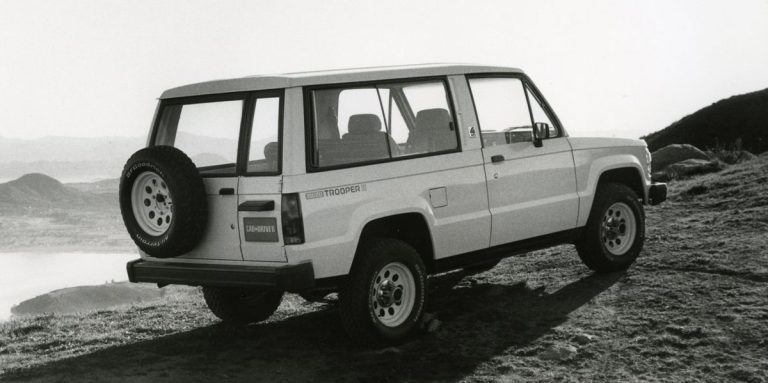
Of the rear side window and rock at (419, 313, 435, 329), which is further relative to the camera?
rock at (419, 313, 435, 329)

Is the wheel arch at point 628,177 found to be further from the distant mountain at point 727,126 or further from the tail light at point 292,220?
the distant mountain at point 727,126

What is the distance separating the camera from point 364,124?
6473 mm

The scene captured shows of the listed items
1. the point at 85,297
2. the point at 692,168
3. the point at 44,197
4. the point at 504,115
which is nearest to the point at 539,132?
the point at 504,115

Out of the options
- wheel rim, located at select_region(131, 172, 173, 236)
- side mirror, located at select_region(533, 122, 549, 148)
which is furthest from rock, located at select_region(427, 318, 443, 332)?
wheel rim, located at select_region(131, 172, 173, 236)

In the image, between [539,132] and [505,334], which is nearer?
[505,334]

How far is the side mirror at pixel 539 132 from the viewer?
754 cm

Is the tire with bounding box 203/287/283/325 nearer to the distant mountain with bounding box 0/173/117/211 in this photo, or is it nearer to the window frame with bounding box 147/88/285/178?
the window frame with bounding box 147/88/285/178

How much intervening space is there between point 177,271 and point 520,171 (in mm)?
2912

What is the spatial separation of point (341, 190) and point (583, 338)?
2.02 meters

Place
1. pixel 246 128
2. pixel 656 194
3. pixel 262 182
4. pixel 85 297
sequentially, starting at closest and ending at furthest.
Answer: pixel 262 182, pixel 246 128, pixel 656 194, pixel 85 297

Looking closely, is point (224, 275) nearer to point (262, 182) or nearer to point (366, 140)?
point (262, 182)

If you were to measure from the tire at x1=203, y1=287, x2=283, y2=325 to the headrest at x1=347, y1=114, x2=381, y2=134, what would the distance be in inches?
71.1

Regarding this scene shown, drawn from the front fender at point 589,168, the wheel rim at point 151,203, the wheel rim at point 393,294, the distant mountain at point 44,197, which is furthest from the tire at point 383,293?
the distant mountain at point 44,197

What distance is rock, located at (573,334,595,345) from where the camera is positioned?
6.24m
